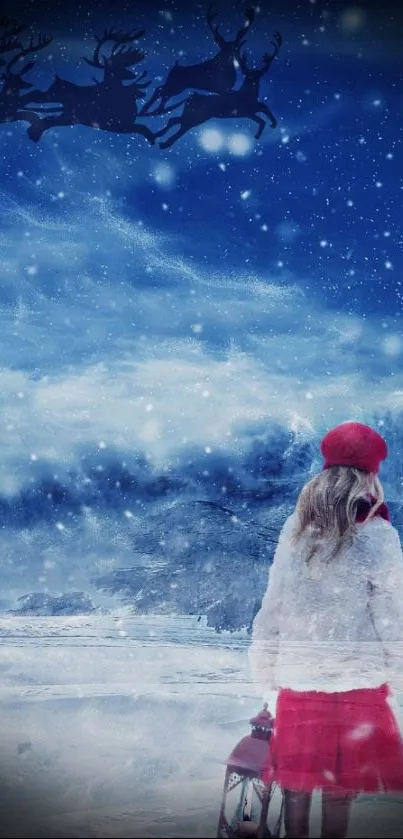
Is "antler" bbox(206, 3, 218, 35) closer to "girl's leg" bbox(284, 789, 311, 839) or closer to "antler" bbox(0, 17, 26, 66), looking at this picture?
"antler" bbox(0, 17, 26, 66)

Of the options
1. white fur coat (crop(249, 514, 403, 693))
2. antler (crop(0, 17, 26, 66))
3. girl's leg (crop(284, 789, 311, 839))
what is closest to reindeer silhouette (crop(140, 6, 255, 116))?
antler (crop(0, 17, 26, 66))

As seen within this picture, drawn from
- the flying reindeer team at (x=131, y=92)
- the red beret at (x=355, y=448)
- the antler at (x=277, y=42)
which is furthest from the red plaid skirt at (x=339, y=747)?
the antler at (x=277, y=42)

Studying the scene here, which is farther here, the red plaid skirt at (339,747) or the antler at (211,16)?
the antler at (211,16)

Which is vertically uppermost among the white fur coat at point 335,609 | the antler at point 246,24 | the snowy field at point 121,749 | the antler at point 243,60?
the antler at point 246,24

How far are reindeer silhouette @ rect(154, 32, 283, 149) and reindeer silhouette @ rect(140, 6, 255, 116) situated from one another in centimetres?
7

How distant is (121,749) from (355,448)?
168 cm

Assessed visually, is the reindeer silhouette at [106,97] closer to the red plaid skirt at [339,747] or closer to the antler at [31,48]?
the antler at [31,48]

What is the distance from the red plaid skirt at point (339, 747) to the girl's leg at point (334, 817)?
27 mm

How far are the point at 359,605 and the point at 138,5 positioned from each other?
4.17 m

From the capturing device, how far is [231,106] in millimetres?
4781

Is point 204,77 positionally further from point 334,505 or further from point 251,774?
point 251,774

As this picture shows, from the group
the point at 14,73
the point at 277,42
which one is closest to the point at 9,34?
the point at 14,73

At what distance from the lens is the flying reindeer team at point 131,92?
4445mm

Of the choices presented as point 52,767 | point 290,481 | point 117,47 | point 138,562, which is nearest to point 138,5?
point 117,47
